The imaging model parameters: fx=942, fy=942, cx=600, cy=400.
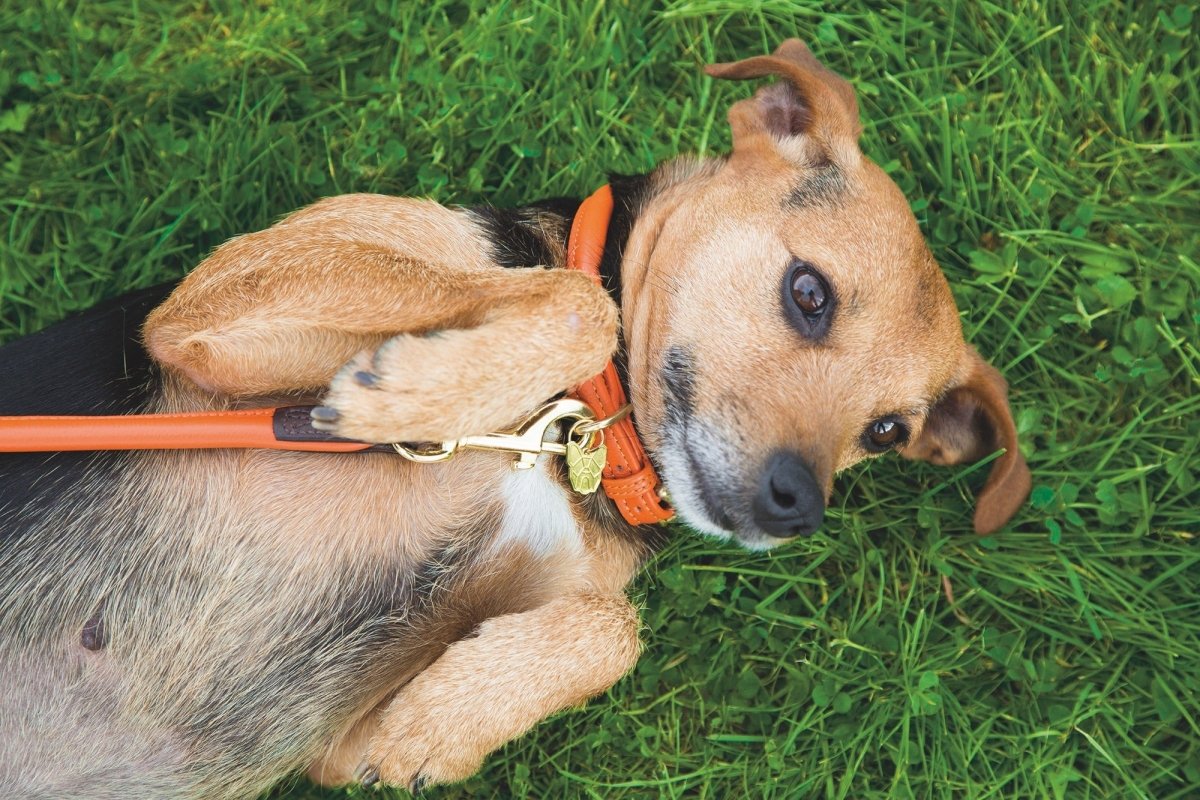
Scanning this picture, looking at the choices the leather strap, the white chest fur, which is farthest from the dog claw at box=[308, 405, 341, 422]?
the leather strap

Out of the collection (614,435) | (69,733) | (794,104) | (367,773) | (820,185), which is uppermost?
(794,104)

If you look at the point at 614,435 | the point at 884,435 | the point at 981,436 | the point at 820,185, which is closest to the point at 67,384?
the point at 614,435

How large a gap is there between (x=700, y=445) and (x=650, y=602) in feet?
5.47

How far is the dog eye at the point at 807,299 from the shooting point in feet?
11.0

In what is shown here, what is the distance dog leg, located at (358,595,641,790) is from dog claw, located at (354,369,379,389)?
44.3 inches

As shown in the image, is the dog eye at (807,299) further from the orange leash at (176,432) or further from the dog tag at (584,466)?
the orange leash at (176,432)

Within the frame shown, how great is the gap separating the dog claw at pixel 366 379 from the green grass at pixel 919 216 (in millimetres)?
2163

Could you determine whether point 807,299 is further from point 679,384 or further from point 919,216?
point 919,216

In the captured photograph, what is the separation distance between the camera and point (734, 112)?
384 centimetres

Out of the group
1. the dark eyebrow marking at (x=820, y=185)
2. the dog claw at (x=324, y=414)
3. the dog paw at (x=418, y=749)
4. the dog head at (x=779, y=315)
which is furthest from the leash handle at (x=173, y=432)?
the dark eyebrow marking at (x=820, y=185)

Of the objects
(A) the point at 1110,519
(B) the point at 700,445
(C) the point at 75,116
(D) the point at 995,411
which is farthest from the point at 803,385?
→ (C) the point at 75,116

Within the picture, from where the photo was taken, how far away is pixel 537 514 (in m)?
3.55

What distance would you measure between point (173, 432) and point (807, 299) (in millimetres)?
2184

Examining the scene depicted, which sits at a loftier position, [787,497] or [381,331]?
[381,331]
